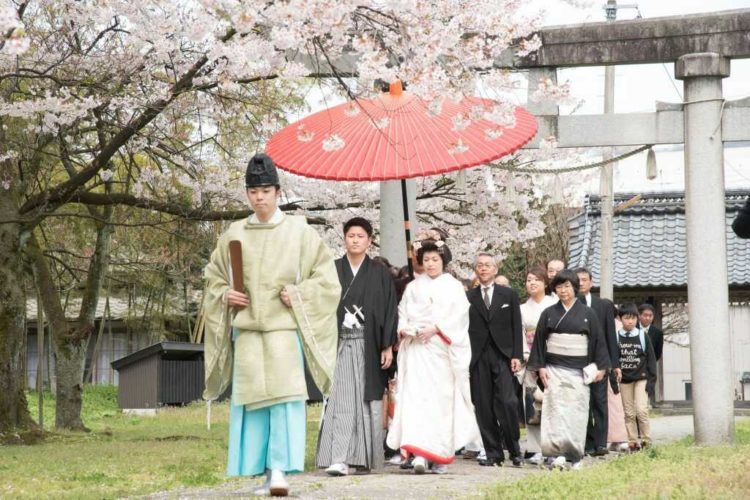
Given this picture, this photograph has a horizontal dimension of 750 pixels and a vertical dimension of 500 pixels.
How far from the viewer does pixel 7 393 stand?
41.8 ft

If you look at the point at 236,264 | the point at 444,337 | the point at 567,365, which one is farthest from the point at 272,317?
the point at 567,365

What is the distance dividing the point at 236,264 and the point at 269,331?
458 mm

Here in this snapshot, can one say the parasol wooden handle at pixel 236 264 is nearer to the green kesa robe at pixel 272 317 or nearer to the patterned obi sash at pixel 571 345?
the green kesa robe at pixel 272 317

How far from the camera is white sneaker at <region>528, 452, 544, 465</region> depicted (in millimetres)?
9801

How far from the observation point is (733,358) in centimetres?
2762

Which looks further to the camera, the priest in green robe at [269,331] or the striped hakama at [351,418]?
the striped hakama at [351,418]

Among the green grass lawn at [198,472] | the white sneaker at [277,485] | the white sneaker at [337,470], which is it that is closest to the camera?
the green grass lawn at [198,472]

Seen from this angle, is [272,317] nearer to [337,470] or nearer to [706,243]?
[337,470]

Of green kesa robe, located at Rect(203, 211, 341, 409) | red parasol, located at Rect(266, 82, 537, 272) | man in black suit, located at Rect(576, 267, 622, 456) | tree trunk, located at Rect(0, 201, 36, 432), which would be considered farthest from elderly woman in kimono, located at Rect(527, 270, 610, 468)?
tree trunk, located at Rect(0, 201, 36, 432)

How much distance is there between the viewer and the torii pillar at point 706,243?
1114 cm

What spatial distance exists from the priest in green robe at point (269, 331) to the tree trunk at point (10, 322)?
20.1ft

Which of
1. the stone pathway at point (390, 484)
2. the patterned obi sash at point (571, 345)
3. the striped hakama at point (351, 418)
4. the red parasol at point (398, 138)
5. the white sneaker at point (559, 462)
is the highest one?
the red parasol at point (398, 138)

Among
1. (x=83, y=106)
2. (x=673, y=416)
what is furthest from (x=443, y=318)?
(x=673, y=416)

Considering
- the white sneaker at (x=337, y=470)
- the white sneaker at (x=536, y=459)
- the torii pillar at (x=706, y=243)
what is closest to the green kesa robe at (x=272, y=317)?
the white sneaker at (x=337, y=470)
